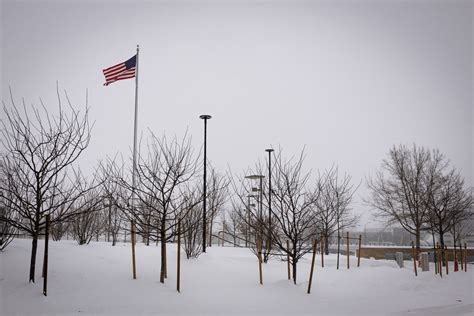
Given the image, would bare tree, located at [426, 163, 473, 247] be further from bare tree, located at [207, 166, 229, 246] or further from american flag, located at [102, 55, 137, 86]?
american flag, located at [102, 55, 137, 86]

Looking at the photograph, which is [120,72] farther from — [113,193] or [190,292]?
[190,292]

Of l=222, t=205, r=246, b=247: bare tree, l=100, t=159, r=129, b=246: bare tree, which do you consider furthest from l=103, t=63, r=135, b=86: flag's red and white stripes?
l=222, t=205, r=246, b=247: bare tree

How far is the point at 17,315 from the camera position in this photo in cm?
536

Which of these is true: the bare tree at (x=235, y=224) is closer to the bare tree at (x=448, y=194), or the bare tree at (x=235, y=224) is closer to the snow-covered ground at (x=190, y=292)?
the snow-covered ground at (x=190, y=292)

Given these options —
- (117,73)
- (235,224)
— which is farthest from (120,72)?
(235,224)

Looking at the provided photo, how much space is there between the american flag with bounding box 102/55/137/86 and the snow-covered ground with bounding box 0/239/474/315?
10420mm

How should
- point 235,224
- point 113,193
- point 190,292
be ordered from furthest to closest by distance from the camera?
point 235,224 → point 113,193 → point 190,292

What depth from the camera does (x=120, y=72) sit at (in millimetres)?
17891

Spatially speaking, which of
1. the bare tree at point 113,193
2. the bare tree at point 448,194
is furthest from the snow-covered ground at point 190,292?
the bare tree at point 448,194

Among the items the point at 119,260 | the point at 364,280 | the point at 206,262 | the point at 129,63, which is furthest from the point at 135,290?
the point at 129,63

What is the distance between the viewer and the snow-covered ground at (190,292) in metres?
6.00

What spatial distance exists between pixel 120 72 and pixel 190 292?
14138 millimetres

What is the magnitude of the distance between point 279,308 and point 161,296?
2.41 m

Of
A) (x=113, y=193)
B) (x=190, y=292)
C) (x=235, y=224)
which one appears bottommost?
(x=190, y=292)
